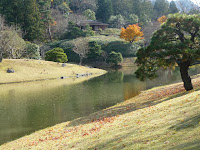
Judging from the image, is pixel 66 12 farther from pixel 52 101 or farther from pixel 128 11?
pixel 52 101

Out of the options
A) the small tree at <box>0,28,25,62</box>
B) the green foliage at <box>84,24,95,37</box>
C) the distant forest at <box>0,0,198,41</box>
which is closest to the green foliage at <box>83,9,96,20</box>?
the distant forest at <box>0,0,198,41</box>

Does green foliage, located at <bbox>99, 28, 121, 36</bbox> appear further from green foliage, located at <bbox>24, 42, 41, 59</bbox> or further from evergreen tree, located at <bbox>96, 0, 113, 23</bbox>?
green foliage, located at <bbox>24, 42, 41, 59</bbox>

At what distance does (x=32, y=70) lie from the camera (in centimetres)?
5922

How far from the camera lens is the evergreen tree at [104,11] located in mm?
125125

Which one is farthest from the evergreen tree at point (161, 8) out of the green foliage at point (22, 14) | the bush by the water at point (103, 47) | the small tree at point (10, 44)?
the small tree at point (10, 44)

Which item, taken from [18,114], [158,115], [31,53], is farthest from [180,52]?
[31,53]

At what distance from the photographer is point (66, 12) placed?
118 m

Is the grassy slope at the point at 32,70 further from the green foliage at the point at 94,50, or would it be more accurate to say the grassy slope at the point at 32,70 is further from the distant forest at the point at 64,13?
the distant forest at the point at 64,13

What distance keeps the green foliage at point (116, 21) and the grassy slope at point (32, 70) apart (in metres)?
58.5

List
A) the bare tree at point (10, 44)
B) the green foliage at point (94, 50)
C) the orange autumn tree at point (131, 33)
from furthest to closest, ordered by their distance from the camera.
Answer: the orange autumn tree at point (131, 33)
the green foliage at point (94, 50)
the bare tree at point (10, 44)

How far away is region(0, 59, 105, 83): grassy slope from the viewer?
180ft

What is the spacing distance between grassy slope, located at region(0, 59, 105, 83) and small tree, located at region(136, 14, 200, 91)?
1470 inches

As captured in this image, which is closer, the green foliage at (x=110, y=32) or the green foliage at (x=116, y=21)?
the green foliage at (x=110, y=32)

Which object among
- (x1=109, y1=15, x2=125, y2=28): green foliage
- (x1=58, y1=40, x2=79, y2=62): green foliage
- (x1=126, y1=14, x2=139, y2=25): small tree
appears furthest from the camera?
(x1=109, y1=15, x2=125, y2=28): green foliage
